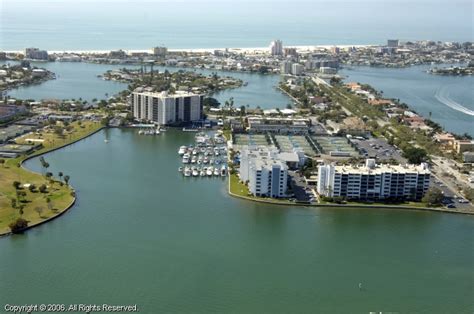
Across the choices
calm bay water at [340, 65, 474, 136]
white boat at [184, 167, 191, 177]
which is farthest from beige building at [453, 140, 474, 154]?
white boat at [184, 167, 191, 177]

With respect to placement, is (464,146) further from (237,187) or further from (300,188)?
(237,187)

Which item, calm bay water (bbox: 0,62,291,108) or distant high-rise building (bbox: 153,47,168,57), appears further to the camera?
distant high-rise building (bbox: 153,47,168,57)

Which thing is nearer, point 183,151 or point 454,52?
point 183,151

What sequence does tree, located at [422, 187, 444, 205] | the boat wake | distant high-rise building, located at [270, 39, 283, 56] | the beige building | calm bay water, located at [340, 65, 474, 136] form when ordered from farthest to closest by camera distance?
distant high-rise building, located at [270, 39, 283, 56] → the boat wake → calm bay water, located at [340, 65, 474, 136] → the beige building → tree, located at [422, 187, 444, 205]

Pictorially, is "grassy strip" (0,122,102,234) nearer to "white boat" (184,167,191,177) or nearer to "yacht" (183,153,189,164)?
"white boat" (184,167,191,177)

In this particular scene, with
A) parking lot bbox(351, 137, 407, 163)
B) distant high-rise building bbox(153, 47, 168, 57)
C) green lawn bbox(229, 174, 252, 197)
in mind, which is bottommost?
green lawn bbox(229, 174, 252, 197)

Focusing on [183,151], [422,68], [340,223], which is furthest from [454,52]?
[340,223]

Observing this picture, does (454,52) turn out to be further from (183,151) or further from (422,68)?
(183,151)
